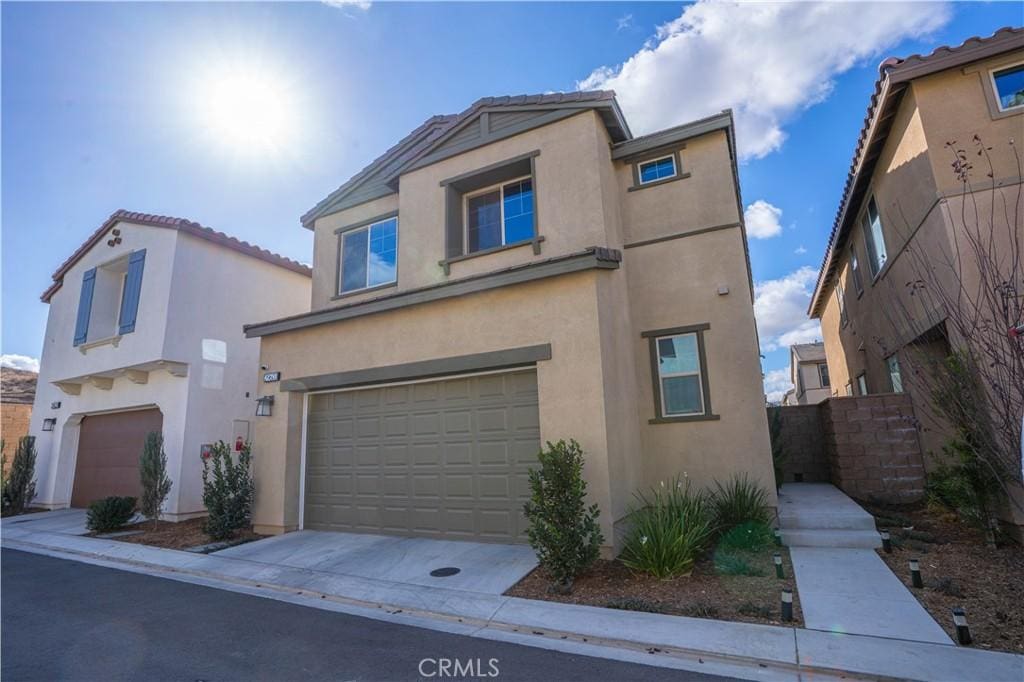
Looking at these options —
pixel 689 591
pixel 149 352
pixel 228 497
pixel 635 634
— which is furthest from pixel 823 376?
pixel 149 352

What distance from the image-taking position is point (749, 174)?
10852 mm

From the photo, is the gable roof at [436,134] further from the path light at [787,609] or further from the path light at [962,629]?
the path light at [962,629]

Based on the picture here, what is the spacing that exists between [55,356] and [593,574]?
59.4 feet

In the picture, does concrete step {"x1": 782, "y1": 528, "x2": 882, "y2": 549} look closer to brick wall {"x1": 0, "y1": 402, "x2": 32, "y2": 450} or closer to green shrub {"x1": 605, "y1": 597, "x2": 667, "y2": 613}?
green shrub {"x1": 605, "y1": 597, "x2": 667, "y2": 613}

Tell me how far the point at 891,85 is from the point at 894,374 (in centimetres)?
571

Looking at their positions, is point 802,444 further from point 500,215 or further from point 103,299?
point 103,299

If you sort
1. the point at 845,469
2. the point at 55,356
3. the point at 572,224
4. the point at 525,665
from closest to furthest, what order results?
the point at 525,665, the point at 572,224, the point at 845,469, the point at 55,356

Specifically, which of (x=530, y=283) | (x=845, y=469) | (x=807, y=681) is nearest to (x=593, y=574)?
(x=807, y=681)

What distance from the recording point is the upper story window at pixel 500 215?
9.56m

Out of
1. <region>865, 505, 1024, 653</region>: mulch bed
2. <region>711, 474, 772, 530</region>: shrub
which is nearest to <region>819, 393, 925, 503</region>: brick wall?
<region>865, 505, 1024, 653</region>: mulch bed

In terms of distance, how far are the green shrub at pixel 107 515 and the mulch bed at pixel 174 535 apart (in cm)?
35

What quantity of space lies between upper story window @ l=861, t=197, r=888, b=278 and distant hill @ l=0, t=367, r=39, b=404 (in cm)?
2662

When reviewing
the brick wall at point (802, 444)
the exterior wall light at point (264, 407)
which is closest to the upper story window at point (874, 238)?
the brick wall at point (802, 444)

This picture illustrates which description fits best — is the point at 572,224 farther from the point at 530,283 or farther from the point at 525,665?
A: the point at 525,665
